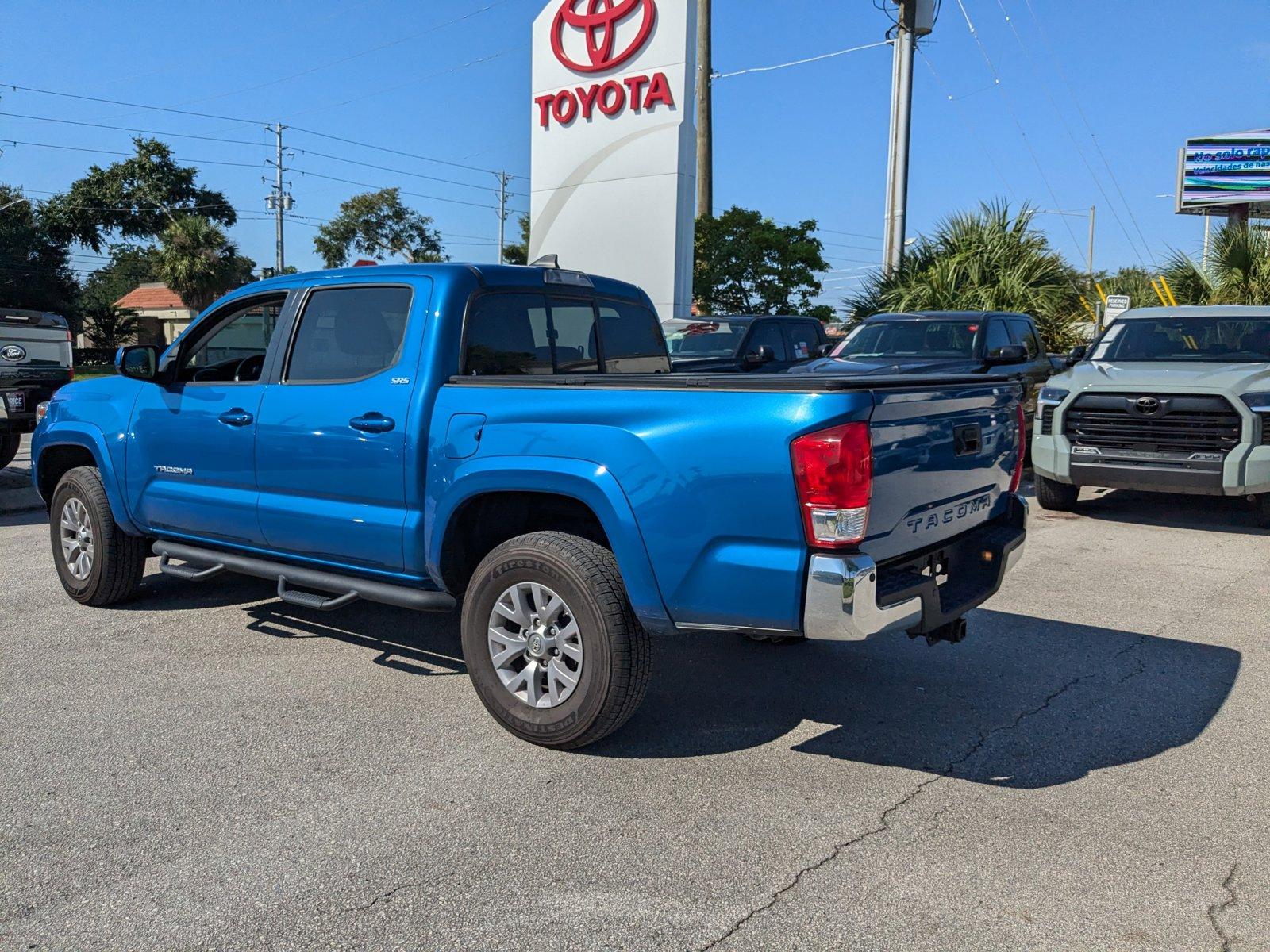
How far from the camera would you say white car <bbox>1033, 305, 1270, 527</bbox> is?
8.82 m

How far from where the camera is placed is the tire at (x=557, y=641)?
13.0ft

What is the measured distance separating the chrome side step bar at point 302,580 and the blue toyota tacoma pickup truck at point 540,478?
17 millimetres

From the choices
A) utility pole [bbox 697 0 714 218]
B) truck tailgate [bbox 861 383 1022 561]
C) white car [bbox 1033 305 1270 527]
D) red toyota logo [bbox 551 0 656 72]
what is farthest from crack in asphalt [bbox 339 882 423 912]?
utility pole [bbox 697 0 714 218]

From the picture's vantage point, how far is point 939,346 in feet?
38.2

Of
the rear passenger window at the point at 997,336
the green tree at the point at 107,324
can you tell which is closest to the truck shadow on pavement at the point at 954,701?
the rear passenger window at the point at 997,336

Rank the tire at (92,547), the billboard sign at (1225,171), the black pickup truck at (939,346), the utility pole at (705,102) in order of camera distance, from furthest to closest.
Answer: the billboard sign at (1225,171) → the utility pole at (705,102) → the black pickup truck at (939,346) → the tire at (92,547)

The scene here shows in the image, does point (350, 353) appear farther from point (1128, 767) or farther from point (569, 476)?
point (1128, 767)

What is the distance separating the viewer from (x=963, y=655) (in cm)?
555

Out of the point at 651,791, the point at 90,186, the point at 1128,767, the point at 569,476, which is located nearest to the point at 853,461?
the point at 569,476

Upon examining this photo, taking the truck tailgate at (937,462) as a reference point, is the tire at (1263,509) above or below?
below

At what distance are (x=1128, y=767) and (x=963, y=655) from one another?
57.7 inches

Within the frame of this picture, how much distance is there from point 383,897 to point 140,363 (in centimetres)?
365

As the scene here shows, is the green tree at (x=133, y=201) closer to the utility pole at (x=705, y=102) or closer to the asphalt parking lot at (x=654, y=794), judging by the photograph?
the utility pole at (x=705, y=102)

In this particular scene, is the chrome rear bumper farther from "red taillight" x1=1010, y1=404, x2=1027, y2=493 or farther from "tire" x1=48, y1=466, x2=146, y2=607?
"tire" x1=48, y1=466, x2=146, y2=607
